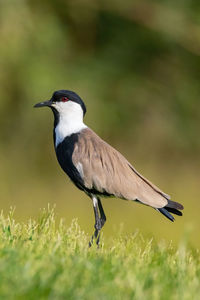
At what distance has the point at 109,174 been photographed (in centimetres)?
533

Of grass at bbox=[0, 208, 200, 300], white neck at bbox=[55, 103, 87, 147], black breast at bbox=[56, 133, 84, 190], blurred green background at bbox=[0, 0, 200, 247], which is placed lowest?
grass at bbox=[0, 208, 200, 300]

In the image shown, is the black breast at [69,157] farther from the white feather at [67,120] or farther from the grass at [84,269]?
the grass at [84,269]

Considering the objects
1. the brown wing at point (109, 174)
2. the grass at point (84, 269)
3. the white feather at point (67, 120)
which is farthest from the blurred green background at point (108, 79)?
the grass at point (84, 269)

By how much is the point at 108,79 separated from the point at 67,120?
23.9 feet

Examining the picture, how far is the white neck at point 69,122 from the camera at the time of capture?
5.56 m

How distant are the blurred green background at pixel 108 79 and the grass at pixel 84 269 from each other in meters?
6.45

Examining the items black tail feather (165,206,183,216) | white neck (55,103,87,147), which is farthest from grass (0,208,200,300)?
white neck (55,103,87,147)

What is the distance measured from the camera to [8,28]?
1141 centimetres

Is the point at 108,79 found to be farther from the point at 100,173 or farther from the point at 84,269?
the point at 84,269

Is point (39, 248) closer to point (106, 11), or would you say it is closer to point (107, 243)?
point (107, 243)

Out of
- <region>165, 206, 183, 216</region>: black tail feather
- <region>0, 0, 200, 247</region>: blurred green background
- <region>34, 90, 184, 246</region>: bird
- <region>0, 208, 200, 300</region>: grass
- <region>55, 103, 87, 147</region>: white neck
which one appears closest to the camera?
<region>0, 208, 200, 300</region>: grass

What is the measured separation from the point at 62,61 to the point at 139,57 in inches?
63.7

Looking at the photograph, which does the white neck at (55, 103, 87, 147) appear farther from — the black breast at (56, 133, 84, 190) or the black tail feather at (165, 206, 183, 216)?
the black tail feather at (165, 206, 183, 216)

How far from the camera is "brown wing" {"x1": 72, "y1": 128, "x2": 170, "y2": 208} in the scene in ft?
17.4
